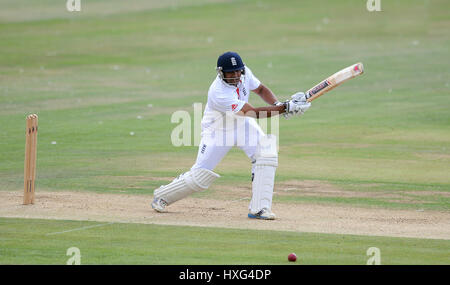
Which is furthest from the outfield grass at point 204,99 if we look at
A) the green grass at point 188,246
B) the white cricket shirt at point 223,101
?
the white cricket shirt at point 223,101

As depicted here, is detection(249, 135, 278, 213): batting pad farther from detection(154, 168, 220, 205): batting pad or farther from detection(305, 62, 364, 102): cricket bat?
detection(305, 62, 364, 102): cricket bat

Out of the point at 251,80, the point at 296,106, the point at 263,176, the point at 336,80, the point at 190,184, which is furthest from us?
the point at 251,80

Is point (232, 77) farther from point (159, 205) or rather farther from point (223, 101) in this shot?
point (159, 205)

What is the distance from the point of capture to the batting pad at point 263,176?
37.2 ft

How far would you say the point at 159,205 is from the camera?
468 inches

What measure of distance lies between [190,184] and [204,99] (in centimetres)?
1341

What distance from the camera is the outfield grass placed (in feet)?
35.5

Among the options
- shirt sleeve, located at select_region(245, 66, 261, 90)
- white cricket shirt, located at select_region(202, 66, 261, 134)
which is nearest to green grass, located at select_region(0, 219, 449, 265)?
white cricket shirt, located at select_region(202, 66, 261, 134)

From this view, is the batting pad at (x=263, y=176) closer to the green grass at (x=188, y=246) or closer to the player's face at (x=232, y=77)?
the green grass at (x=188, y=246)

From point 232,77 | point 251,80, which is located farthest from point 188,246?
point 251,80

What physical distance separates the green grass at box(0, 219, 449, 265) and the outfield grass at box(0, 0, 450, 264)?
4cm

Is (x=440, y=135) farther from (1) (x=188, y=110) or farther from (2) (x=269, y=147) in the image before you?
(2) (x=269, y=147)

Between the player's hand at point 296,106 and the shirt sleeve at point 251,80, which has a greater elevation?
the shirt sleeve at point 251,80
